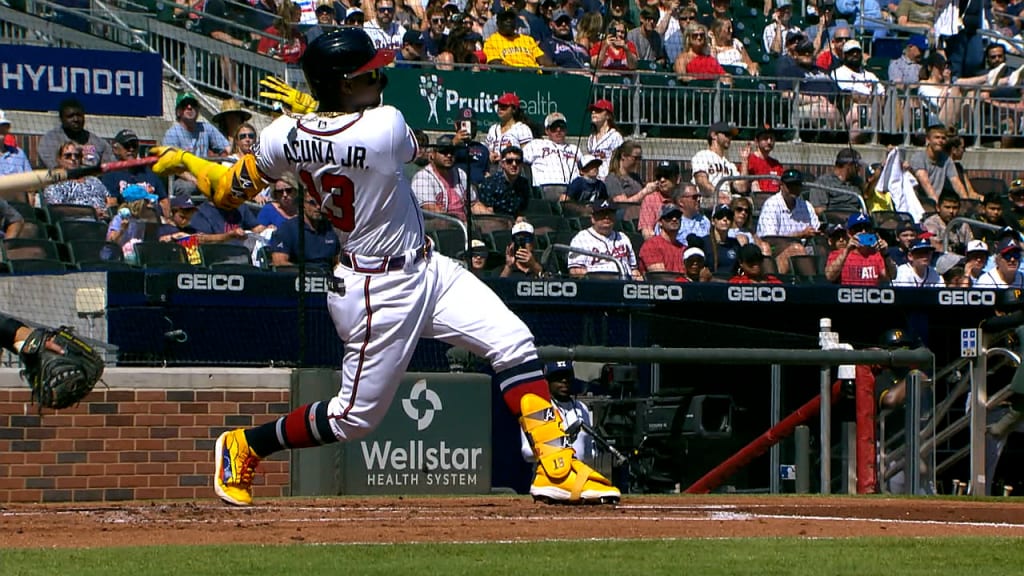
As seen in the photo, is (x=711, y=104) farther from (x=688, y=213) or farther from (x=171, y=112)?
(x=171, y=112)

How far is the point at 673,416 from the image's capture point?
36.3 feet

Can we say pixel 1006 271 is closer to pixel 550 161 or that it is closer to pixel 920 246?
pixel 920 246

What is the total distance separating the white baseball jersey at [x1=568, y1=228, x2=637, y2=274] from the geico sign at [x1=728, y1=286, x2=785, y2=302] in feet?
2.66

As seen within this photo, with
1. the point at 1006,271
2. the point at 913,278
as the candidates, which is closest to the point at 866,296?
the point at 913,278

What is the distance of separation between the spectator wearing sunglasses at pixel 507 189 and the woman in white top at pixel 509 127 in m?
1.14

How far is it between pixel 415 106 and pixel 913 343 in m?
5.38

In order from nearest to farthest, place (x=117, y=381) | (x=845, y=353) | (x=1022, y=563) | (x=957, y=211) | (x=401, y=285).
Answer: (x=1022, y=563) → (x=401, y=285) → (x=117, y=381) → (x=845, y=353) → (x=957, y=211)

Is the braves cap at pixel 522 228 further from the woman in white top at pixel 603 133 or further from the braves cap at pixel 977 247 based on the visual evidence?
the braves cap at pixel 977 247

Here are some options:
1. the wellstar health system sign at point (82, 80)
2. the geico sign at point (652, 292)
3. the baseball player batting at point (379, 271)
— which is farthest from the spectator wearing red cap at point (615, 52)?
the baseball player batting at point (379, 271)

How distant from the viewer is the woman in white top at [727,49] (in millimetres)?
18344

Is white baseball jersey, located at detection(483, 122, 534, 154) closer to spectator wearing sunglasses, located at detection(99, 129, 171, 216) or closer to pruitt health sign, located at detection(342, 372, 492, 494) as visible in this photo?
spectator wearing sunglasses, located at detection(99, 129, 171, 216)

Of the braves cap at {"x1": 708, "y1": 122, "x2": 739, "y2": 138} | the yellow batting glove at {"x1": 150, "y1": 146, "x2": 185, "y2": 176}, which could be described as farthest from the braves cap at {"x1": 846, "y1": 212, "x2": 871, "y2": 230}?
the yellow batting glove at {"x1": 150, "y1": 146, "x2": 185, "y2": 176}

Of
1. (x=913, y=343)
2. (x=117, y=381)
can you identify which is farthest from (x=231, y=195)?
(x=913, y=343)

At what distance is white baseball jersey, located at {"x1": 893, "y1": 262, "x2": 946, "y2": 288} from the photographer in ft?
45.4
